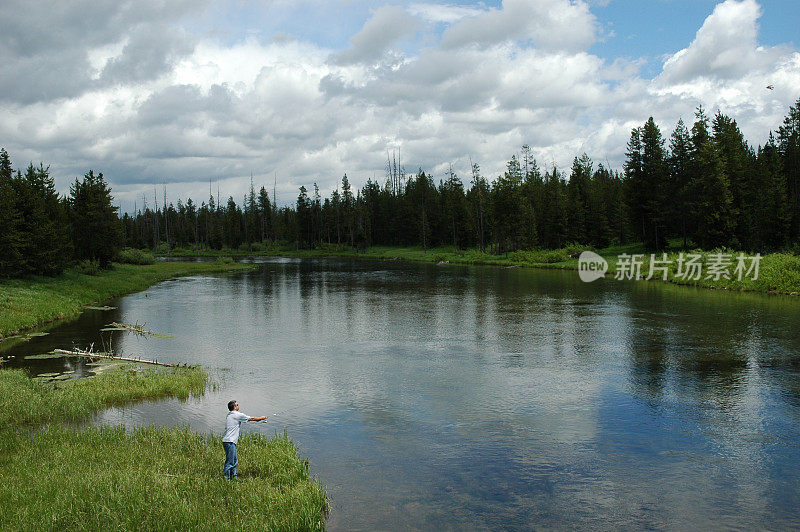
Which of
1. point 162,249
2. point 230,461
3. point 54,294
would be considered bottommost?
point 230,461

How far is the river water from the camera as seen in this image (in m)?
12.1

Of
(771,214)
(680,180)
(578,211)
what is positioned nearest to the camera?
(771,214)

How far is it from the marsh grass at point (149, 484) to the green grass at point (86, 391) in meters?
2.46

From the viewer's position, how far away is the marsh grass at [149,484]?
32.5 ft

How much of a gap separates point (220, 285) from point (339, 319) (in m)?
31.8

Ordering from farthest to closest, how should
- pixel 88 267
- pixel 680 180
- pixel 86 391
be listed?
1. pixel 680 180
2. pixel 88 267
3. pixel 86 391

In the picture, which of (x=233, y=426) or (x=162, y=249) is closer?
(x=233, y=426)

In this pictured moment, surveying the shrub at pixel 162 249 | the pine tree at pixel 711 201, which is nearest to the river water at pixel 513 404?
the pine tree at pixel 711 201

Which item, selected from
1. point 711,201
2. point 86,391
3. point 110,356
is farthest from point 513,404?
point 711,201

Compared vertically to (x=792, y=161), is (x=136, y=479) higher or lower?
lower

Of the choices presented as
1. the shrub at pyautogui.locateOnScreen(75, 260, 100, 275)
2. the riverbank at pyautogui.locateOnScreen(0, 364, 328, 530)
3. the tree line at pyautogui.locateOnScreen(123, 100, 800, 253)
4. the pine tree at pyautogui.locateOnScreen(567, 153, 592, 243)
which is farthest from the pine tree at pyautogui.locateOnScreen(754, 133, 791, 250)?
the shrub at pyautogui.locateOnScreen(75, 260, 100, 275)

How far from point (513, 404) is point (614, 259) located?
6766 cm

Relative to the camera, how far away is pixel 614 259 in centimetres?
8056

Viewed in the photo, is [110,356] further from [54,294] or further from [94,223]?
[94,223]
